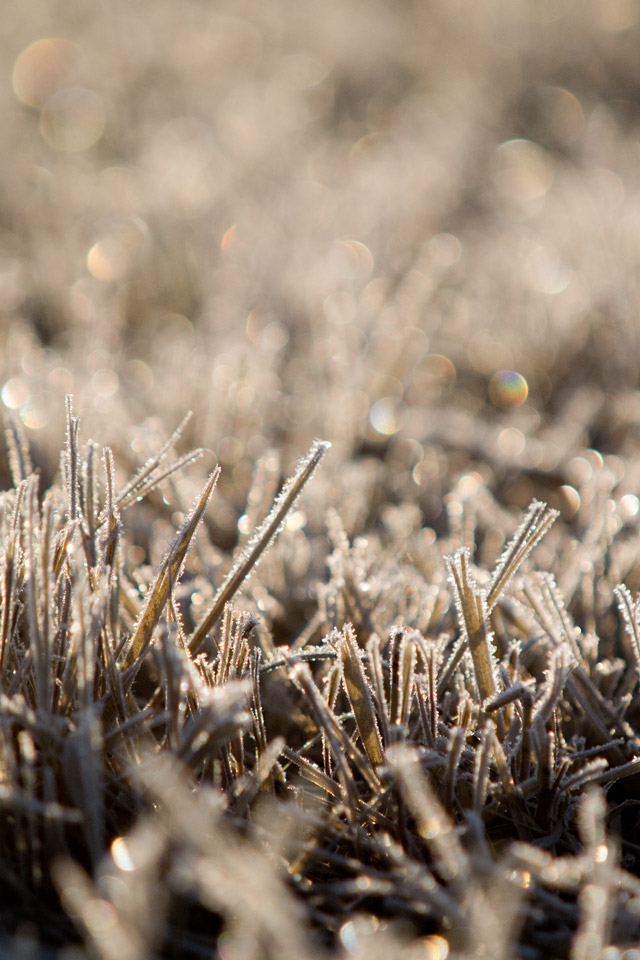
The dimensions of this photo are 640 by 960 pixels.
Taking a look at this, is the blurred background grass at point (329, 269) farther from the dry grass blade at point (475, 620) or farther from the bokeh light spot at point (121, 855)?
the bokeh light spot at point (121, 855)

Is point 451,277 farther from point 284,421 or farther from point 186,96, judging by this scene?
point 186,96

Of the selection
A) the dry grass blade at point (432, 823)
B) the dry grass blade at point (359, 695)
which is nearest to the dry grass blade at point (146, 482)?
the dry grass blade at point (359, 695)

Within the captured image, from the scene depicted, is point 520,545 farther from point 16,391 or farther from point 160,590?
point 16,391

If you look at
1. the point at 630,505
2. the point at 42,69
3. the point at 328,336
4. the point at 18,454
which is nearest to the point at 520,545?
the point at 630,505

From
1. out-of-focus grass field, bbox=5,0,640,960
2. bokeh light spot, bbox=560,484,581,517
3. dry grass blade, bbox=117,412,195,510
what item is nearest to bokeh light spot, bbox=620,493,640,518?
out-of-focus grass field, bbox=5,0,640,960

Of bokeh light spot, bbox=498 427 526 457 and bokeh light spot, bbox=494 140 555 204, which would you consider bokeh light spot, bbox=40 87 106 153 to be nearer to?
bokeh light spot, bbox=494 140 555 204
